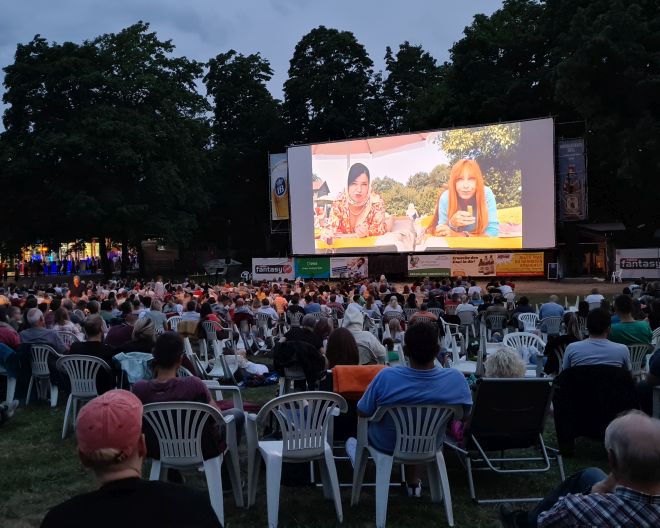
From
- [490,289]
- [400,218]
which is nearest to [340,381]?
[490,289]

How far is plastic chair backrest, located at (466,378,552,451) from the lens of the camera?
168 inches

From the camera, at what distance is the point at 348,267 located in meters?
28.8

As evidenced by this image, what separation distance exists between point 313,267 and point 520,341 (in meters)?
21.8

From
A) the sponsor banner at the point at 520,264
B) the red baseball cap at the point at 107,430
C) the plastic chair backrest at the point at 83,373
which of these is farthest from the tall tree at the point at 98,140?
the red baseball cap at the point at 107,430

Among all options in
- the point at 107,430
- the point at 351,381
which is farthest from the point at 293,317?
the point at 107,430

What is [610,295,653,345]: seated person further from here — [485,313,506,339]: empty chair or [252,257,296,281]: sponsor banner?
[252,257,296,281]: sponsor banner

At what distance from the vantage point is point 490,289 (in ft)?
48.6

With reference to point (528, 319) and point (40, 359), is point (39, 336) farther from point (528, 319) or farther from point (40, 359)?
point (528, 319)

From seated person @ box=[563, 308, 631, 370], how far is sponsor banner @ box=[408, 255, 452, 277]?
2187 cm

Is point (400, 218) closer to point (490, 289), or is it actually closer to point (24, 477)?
point (490, 289)

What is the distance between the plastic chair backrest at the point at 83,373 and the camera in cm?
602

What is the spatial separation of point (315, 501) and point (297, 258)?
25467 millimetres

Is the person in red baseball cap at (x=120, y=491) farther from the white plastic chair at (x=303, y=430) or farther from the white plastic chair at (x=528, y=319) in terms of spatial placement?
the white plastic chair at (x=528, y=319)

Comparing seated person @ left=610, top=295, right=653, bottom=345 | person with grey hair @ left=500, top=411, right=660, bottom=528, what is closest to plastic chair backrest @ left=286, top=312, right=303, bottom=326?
seated person @ left=610, top=295, right=653, bottom=345
